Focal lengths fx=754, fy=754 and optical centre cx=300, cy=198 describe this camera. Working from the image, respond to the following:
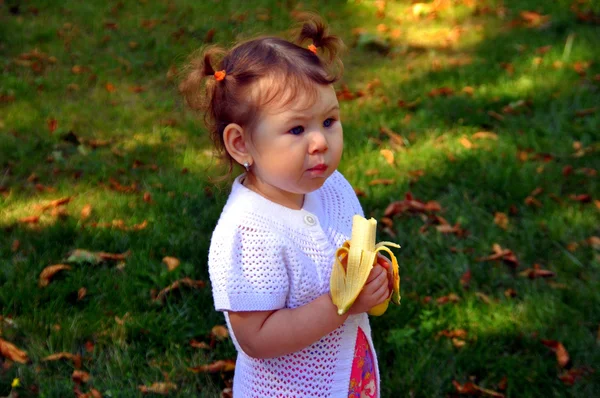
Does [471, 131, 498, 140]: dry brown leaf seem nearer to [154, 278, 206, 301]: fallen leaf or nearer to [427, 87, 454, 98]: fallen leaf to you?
[427, 87, 454, 98]: fallen leaf

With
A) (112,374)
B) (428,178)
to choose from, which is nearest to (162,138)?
(428,178)

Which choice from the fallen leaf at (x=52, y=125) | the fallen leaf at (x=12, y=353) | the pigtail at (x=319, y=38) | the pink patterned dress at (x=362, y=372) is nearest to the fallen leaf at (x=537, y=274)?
the pink patterned dress at (x=362, y=372)

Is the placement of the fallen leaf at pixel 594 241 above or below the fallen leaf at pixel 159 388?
below

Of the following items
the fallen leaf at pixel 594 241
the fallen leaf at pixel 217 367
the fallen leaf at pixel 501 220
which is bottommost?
the fallen leaf at pixel 501 220

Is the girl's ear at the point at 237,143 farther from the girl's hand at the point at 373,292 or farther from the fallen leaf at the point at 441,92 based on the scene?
the fallen leaf at the point at 441,92

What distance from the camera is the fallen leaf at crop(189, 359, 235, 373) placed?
9.46 feet

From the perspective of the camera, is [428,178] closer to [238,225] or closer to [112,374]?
[112,374]

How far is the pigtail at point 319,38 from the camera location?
2.13 meters

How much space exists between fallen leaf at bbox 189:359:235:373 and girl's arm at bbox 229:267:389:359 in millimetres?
1016

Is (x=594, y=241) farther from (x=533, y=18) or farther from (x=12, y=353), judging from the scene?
(x=533, y=18)

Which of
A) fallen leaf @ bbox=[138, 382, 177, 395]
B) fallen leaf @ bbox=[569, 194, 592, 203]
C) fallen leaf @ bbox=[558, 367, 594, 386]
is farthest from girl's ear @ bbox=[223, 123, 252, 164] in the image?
fallen leaf @ bbox=[569, 194, 592, 203]

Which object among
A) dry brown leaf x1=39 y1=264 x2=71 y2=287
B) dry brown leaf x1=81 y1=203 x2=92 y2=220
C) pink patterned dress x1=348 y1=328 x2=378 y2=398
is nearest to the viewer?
pink patterned dress x1=348 y1=328 x2=378 y2=398

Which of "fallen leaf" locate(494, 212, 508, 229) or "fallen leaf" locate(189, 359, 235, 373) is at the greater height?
"fallen leaf" locate(189, 359, 235, 373)

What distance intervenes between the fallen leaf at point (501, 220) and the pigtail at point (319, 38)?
2.06 meters
